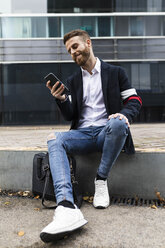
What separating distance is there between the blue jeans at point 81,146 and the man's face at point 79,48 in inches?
29.8

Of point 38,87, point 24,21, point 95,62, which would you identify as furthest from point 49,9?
point 95,62

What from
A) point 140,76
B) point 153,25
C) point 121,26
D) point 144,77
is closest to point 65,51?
point 121,26

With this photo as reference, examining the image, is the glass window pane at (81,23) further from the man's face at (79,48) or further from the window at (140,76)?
the man's face at (79,48)

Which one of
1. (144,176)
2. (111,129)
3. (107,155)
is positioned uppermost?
(111,129)

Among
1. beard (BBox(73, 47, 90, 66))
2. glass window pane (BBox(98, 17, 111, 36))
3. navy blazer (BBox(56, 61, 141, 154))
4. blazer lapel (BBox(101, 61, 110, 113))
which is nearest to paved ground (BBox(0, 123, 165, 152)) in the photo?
navy blazer (BBox(56, 61, 141, 154))

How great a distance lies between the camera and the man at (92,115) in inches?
90.4

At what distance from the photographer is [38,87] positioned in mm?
12328

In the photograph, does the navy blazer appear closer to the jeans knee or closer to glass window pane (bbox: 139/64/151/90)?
the jeans knee

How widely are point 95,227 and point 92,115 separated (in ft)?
3.86

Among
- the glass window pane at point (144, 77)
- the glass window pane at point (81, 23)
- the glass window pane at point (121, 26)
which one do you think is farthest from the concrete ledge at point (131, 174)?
the glass window pane at point (121, 26)

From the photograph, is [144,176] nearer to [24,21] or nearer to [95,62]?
[95,62]

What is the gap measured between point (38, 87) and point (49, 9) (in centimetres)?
378

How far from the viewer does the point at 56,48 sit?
12.2 metres

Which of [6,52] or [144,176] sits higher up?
[6,52]
